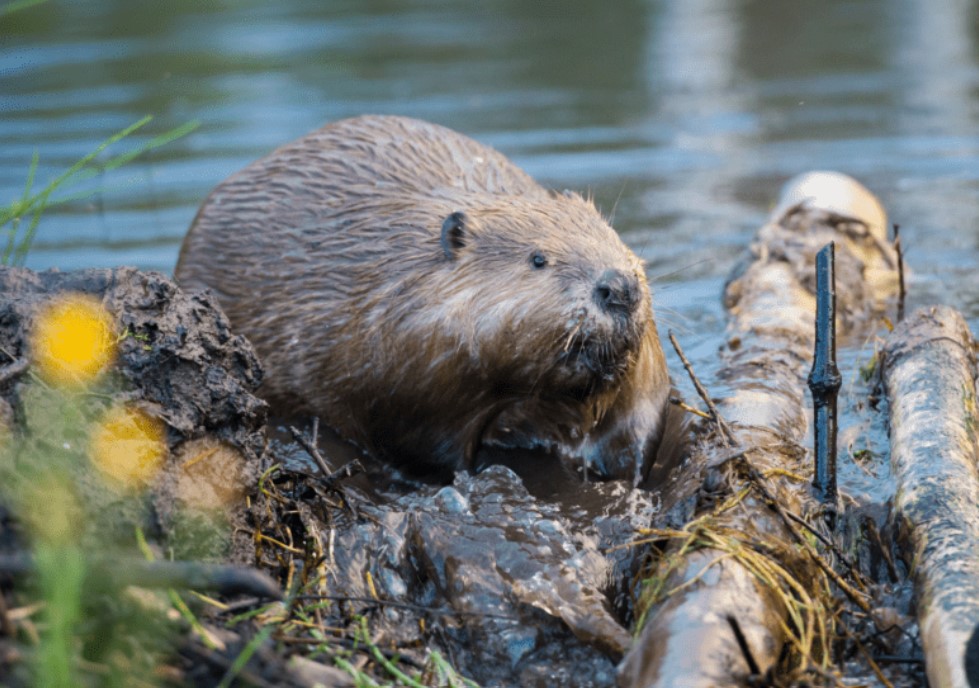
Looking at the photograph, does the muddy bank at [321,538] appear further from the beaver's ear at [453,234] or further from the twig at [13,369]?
the beaver's ear at [453,234]

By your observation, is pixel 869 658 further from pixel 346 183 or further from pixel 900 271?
pixel 346 183

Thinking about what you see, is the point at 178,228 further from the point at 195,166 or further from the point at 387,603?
the point at 387,603

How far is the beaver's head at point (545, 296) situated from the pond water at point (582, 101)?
1052mm

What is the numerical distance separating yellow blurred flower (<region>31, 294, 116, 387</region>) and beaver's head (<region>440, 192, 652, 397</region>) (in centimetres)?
110

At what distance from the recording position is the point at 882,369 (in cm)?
383

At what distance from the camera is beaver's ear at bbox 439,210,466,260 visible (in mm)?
3652

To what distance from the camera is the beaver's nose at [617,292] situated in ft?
10.8

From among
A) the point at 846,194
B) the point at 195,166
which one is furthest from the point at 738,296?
the point at 195,166

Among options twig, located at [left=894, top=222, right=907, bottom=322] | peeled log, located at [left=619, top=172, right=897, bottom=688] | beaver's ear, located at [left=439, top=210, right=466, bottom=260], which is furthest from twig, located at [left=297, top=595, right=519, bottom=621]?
twig, located at [left=894, top=222, right=907, bottom=322]

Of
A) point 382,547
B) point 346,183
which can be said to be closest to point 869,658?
point 382,547

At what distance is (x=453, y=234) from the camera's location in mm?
3678

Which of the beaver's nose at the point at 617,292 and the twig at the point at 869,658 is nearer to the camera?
the twig at the point at 869,658

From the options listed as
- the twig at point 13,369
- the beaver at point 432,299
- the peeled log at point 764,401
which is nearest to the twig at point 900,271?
the peeled log at point 764,401

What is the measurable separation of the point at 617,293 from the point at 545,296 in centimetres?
21
